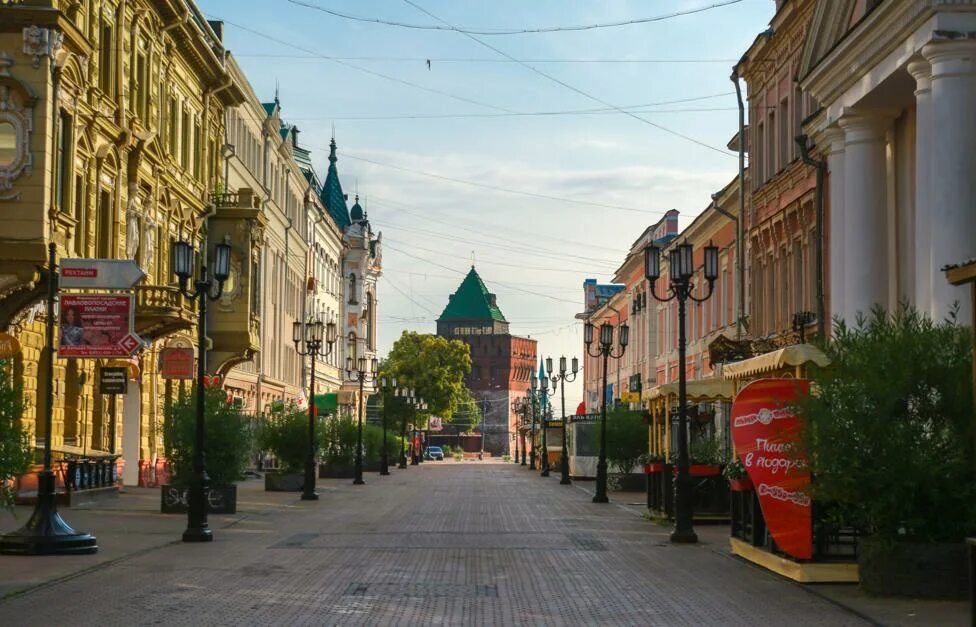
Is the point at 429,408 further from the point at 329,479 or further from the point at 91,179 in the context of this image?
the point at 91,179

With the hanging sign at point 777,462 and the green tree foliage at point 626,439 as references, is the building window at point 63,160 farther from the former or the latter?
the green tree foliage at point 626,439

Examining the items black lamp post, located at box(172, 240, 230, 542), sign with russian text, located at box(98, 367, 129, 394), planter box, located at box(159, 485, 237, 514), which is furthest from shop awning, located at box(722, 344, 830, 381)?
sign with russian text, located at box(98, 367, 129, 394)

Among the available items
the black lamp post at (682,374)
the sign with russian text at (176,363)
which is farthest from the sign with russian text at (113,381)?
the black lamp post at (682,374)

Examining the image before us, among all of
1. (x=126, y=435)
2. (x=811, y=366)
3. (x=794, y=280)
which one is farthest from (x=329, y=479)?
(x=811, y=366)

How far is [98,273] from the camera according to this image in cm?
2359

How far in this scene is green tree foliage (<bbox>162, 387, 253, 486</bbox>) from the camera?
101 ft

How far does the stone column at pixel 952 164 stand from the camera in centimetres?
2272

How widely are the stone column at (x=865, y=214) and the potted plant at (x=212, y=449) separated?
12037 mm

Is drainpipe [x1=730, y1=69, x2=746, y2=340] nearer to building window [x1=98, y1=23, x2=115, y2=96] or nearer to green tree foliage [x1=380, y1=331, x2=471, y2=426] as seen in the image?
building window [x1=98, y1=23, x2=115, y2=96]

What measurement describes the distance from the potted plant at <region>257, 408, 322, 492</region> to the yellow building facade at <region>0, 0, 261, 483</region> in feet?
10.9

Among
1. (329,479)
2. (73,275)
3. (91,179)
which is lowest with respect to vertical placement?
(329,479)

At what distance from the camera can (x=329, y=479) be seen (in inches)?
2347

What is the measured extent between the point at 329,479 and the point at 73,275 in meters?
37.0

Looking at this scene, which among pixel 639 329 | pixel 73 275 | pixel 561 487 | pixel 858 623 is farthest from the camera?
pixel 639 329
